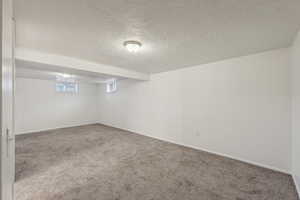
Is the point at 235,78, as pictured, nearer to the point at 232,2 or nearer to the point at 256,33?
the point at 256,33

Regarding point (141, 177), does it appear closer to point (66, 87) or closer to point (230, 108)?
point (230, 108)

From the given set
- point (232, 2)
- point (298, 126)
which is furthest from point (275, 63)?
point (232, 2)

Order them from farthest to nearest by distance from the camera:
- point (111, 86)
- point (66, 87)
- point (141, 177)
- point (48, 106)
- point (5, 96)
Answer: point (111, 86) < point (66, 87) < point (48, 106) < point (141, 177) < point (5, 96)

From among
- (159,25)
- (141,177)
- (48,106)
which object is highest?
(159,25)

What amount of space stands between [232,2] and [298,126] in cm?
201

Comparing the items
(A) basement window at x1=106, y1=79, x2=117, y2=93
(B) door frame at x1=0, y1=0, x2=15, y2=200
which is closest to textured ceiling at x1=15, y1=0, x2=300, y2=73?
(B) door frame at x1=0, y1=0, x2=15, y2=200

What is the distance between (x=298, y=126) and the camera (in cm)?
185

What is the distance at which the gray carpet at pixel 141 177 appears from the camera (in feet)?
5.91

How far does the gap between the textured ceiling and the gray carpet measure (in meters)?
2.31

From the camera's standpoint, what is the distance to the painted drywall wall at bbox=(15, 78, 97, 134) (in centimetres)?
522

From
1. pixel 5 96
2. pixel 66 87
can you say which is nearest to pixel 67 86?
pixel 66 87

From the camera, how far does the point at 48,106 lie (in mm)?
5910

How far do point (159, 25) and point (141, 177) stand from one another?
2.42m

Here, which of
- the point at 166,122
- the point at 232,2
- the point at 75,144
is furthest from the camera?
the point at 166,122
